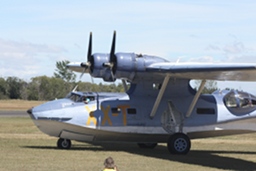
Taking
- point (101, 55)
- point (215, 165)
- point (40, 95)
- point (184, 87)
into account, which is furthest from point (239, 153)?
point (40, 95)

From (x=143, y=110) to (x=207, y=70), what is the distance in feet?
14.4

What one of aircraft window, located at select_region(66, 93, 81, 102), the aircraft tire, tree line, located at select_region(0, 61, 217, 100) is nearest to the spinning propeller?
aircraft window, located at select_region(66, 93, 81, 102)

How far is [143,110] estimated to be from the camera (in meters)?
23.3

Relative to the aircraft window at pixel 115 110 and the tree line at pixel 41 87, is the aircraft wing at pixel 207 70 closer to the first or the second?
the aircraft window at pixel 115 110

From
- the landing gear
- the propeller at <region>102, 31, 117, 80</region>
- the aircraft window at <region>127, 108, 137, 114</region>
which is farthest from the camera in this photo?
the landing gear

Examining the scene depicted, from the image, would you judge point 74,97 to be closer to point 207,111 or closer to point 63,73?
point 207,111

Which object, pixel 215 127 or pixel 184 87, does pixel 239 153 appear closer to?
pixel 215 127

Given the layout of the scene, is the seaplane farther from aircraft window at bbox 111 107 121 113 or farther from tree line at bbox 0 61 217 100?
tree line at bbox 0 61 217 100

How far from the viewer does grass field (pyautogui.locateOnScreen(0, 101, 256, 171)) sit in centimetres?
1803

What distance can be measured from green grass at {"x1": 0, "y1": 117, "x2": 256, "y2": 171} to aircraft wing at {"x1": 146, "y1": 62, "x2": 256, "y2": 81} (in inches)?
109

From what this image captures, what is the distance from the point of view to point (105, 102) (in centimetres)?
2316

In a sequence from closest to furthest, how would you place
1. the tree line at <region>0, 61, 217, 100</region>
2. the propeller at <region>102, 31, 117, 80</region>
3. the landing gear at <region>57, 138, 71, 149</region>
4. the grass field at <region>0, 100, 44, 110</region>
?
the propeller at <region>102, 31, 117, 80</region>, the landing gear at <region>57, 138, 71, 149</region>, the grass field at <region>0, 100, 44, 110</region>, the tree line at <region>0, 61, 217, 100</region>

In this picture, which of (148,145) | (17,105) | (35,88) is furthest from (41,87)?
(148,145)

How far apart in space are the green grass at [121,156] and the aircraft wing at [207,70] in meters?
2.78
